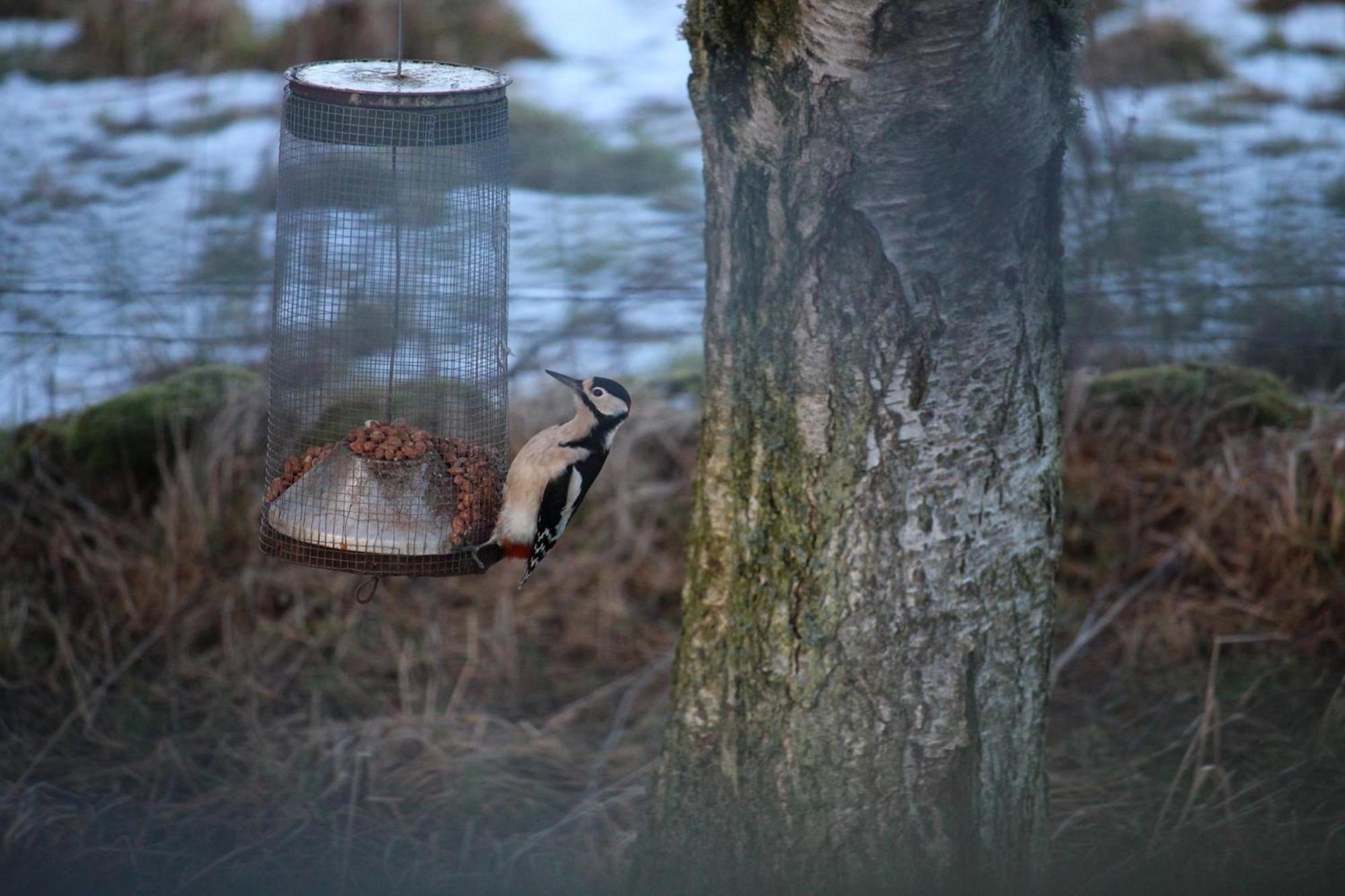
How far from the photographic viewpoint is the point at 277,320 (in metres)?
3.16

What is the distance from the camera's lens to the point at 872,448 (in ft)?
9.15

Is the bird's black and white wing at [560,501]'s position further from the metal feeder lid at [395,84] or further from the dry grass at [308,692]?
the dry grass at [308,692]

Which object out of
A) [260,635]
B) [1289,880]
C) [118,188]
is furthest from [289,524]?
[118,188]

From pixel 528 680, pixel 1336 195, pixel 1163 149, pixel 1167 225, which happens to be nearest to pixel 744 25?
pixel 528 680

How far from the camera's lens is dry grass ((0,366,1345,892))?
3736 millimetres

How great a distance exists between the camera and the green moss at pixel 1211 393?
4.79m

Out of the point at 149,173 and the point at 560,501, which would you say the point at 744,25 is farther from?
the point at 149,173

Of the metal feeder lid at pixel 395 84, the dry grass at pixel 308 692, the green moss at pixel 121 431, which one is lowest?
the dry grass at pixel 308 692

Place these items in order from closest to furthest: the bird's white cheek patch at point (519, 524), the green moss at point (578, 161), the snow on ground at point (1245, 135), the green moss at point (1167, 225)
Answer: the bird's white cheek patch at point (519, 524) → the snow on ground at point (1245, 135) → the green moss at point (1167, 225) → the green moss at point (578, 161)

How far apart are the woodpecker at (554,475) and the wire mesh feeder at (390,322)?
79 mm

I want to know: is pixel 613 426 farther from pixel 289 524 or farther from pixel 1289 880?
pixel 1289 880

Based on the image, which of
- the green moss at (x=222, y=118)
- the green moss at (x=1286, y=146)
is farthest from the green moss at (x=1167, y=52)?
the green moss at (x=222, y=118)

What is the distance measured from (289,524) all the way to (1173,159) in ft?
18.5

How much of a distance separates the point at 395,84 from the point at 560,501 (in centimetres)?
96
